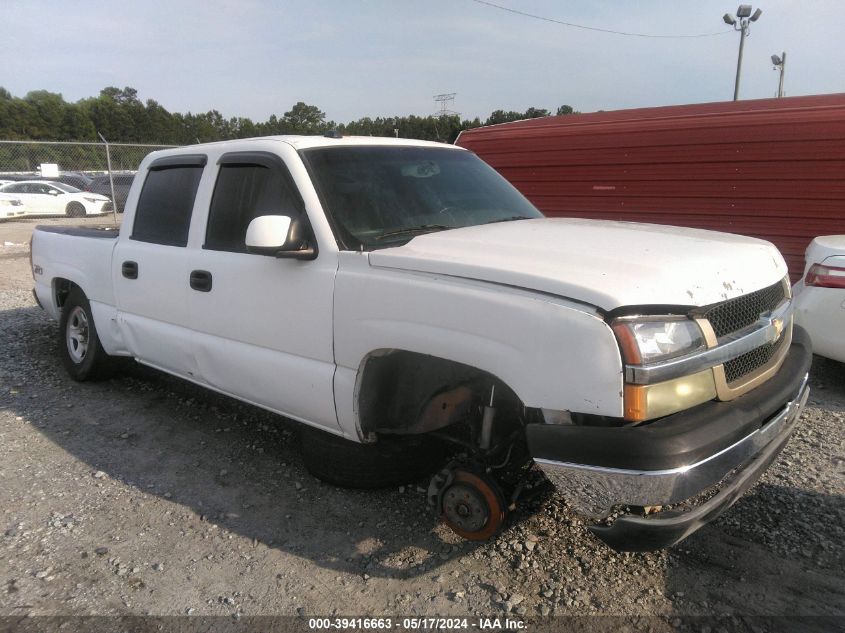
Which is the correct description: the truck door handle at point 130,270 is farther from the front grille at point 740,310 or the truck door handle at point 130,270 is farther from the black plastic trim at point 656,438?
the front grille at point 740,310

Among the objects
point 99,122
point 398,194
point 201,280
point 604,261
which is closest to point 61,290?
point 201,280

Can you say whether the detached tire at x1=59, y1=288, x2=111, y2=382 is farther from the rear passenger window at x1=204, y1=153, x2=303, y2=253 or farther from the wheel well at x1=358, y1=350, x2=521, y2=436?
the wheel well at x1=358, y1=350, x2=521, y2=436

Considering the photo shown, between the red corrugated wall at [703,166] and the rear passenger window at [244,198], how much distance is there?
5097 mm

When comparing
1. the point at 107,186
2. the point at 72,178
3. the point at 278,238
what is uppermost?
the point at 278,238

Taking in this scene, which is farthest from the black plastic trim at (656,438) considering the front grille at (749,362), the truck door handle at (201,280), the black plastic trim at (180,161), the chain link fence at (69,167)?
the chain link fence at (69,167)

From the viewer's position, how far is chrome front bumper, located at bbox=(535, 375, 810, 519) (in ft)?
6.99

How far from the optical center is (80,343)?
5316mm

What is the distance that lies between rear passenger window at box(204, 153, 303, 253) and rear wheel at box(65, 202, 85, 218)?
2040 cm

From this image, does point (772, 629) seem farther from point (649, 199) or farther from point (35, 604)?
point (649, 199)

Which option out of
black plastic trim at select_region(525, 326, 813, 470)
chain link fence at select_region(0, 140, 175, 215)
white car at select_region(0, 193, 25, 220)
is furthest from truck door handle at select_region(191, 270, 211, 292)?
white car at select_region(0, 193, 25, 220)

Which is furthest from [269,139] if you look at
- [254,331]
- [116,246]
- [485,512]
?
[485,512]

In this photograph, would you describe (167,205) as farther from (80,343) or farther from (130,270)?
(80,343)

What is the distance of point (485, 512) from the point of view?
2.80 meters

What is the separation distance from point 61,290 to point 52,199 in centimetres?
1828
